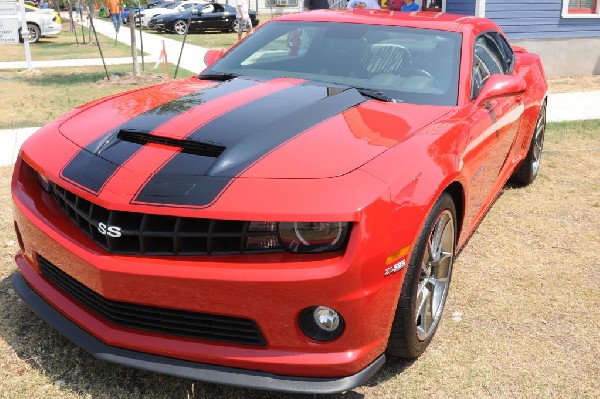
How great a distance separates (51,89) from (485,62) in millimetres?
9344

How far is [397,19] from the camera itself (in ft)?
13.7

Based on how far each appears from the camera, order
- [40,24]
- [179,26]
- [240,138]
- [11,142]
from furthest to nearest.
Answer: [179,26] → [40,24] → [11,142] → [240,138]

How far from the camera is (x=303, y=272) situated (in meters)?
2.29

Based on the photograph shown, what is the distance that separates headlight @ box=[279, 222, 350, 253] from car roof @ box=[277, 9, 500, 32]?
216 centimetres

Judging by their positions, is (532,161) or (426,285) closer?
(426,285)

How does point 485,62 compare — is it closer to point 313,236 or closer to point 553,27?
point 313,236

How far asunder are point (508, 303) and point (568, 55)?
11341 millimetres

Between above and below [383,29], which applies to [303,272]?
below

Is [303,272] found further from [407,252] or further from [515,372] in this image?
[515,372]

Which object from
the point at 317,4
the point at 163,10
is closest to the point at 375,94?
the point at 317,4

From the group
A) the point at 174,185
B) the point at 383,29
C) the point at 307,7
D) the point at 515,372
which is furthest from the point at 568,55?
the point at 174,185

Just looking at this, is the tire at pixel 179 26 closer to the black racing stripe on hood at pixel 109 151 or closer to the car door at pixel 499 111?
the car door at pixel 499 111

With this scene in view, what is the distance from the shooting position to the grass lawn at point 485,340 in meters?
2.78

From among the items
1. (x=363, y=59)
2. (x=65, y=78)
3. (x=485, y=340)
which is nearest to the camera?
(x=485, y=340)
